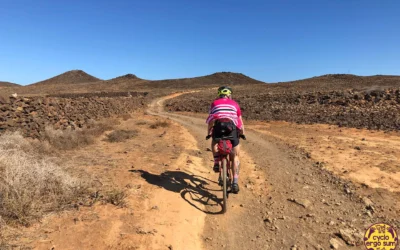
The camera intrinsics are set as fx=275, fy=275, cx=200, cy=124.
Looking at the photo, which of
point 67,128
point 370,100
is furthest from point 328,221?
point 370,100

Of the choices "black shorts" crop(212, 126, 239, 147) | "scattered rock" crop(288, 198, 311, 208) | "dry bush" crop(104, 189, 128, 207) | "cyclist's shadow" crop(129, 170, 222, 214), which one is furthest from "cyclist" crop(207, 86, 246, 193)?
"dry bush" crop(104, 189, 128, 207)

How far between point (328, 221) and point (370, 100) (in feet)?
69.5

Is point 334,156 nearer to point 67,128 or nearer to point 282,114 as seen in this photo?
point 67,128

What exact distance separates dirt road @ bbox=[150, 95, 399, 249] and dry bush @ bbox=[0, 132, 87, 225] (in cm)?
242

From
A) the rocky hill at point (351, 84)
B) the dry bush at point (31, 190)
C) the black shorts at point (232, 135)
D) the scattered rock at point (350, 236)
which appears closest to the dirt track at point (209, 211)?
the scattered rock at point (350, 236)

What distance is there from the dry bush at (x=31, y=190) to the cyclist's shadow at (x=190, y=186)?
177 cm

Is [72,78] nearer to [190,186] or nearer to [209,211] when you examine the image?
[190,186]

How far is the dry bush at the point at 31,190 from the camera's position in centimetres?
402

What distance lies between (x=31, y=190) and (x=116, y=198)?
1.37 meters

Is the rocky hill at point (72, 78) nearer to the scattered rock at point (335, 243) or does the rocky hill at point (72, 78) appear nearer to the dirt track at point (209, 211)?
the dirt track at point (209, 211)

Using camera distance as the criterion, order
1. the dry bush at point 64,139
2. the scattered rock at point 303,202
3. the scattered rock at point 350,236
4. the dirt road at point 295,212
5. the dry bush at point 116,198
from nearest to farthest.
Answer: the scattered rock at point 350,236, the dirt road at point 295,212, the dry bush at point 116,198, the scattered rock at point 303,202, the dry bush at point 64,139

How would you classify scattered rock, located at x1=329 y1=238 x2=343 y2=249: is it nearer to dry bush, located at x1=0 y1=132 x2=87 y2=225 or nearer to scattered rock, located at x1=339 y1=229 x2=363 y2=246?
scattered rock, located at x1=339 y1=229 x2=363 y2=246

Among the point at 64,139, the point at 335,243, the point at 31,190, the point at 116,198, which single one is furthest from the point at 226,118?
the point at 64,139

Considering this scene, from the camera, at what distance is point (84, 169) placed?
6777 mm
